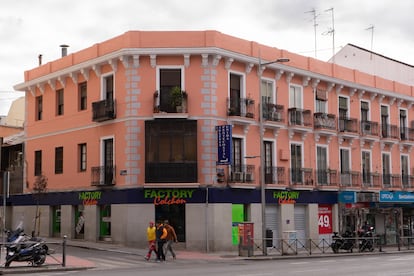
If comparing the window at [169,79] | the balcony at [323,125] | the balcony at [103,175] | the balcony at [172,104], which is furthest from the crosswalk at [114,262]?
the balcony at [323,125]

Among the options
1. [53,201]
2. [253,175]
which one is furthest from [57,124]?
[253,175]

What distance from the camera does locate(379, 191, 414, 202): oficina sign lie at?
1453 inches

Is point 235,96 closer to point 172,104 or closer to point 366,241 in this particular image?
point 172,104

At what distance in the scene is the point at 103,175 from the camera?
3206cm

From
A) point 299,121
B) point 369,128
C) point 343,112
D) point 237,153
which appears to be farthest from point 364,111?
point 237,153

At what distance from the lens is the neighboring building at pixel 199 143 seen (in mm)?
A: 30281

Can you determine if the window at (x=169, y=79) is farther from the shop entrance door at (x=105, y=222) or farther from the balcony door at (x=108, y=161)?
the shop entrance door at (x=105, y=222)

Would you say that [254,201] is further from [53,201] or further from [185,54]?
[53,201]

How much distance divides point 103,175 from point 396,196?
1800cm

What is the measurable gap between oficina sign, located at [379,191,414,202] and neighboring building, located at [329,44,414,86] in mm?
10422

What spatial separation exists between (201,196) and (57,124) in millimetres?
10927

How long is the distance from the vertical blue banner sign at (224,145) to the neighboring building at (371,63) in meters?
18.2

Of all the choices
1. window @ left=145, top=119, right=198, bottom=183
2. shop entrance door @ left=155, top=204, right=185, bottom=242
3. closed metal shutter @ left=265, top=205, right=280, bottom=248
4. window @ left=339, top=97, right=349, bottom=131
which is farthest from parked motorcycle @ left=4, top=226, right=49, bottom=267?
window @ left=339, top=97, right=349, bottom=131

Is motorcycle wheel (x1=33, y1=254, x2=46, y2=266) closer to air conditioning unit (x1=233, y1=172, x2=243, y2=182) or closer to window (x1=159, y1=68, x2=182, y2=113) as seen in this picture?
air conditioning unit (x1=233, y1=172, x2=243, y2=182)
